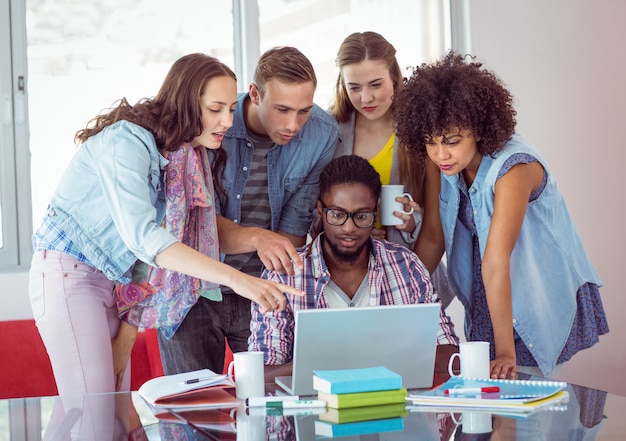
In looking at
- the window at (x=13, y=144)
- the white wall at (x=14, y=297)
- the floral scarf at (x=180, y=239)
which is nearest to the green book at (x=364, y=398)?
the floral scarf at (x=180, y=239)

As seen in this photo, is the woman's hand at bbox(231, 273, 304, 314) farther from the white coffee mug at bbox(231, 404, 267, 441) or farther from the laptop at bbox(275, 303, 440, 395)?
the white coffee mug at bbox(231, 404, 267, 441)

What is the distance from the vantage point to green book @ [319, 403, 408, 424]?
57.2 inches

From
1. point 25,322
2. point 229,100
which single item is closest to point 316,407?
point 229,100

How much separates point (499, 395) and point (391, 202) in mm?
886

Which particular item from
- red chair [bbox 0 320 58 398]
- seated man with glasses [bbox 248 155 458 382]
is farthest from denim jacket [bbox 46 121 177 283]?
red chair [bbox 0 320 58 398]

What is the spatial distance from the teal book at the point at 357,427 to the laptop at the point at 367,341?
0.22m

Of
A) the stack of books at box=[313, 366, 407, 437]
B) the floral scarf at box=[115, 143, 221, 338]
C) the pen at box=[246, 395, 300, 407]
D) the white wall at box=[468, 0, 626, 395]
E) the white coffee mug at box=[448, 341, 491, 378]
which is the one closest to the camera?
the stack of books at box=[313, 366, 407, 437]

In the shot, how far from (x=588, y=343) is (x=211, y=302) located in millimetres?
1065

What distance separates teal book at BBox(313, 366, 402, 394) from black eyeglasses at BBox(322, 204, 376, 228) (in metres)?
0.75

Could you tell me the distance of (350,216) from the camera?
229cm

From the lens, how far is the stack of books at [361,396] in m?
1.45

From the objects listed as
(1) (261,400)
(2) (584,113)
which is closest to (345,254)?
(1) (261,400)

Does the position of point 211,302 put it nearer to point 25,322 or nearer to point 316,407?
point 316,407

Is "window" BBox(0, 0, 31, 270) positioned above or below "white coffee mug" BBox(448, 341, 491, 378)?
above
